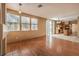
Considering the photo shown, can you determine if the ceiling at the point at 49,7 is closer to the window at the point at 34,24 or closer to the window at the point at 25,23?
the window at the point at 25,23

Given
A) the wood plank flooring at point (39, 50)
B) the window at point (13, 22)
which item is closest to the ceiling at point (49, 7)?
the window at point (13, 22)

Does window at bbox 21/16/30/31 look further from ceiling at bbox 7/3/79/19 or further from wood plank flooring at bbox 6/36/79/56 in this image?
wood plank flooring at bbox 6/36/79/56

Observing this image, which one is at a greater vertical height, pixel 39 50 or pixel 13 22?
pixel 13 22

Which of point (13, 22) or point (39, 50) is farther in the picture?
point (13, 22)

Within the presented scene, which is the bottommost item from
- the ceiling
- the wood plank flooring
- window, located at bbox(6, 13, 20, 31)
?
the wood plank flooring

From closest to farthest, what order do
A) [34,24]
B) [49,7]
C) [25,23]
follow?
[49,7], [25,23], [34,24]

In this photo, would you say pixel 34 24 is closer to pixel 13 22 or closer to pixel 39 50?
pixel 13 22

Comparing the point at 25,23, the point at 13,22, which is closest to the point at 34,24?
the point at 25,23

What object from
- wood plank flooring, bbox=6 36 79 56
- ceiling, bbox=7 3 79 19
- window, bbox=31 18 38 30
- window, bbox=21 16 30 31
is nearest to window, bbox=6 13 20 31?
window, bbox=21 16 30 31

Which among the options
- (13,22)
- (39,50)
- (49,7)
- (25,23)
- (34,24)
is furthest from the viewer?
(34,24)

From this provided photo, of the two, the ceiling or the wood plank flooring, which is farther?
the ceiling

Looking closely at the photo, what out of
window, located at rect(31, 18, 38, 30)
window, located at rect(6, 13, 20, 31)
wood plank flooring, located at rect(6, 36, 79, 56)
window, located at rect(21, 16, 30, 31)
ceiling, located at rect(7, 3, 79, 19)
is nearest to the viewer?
wood plank flooring, located at rect(6, 36, 79, 56)

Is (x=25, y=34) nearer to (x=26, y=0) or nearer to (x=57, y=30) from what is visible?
(x=26, y=0)

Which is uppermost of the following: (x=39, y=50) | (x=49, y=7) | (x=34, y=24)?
(x=49, y=7)
